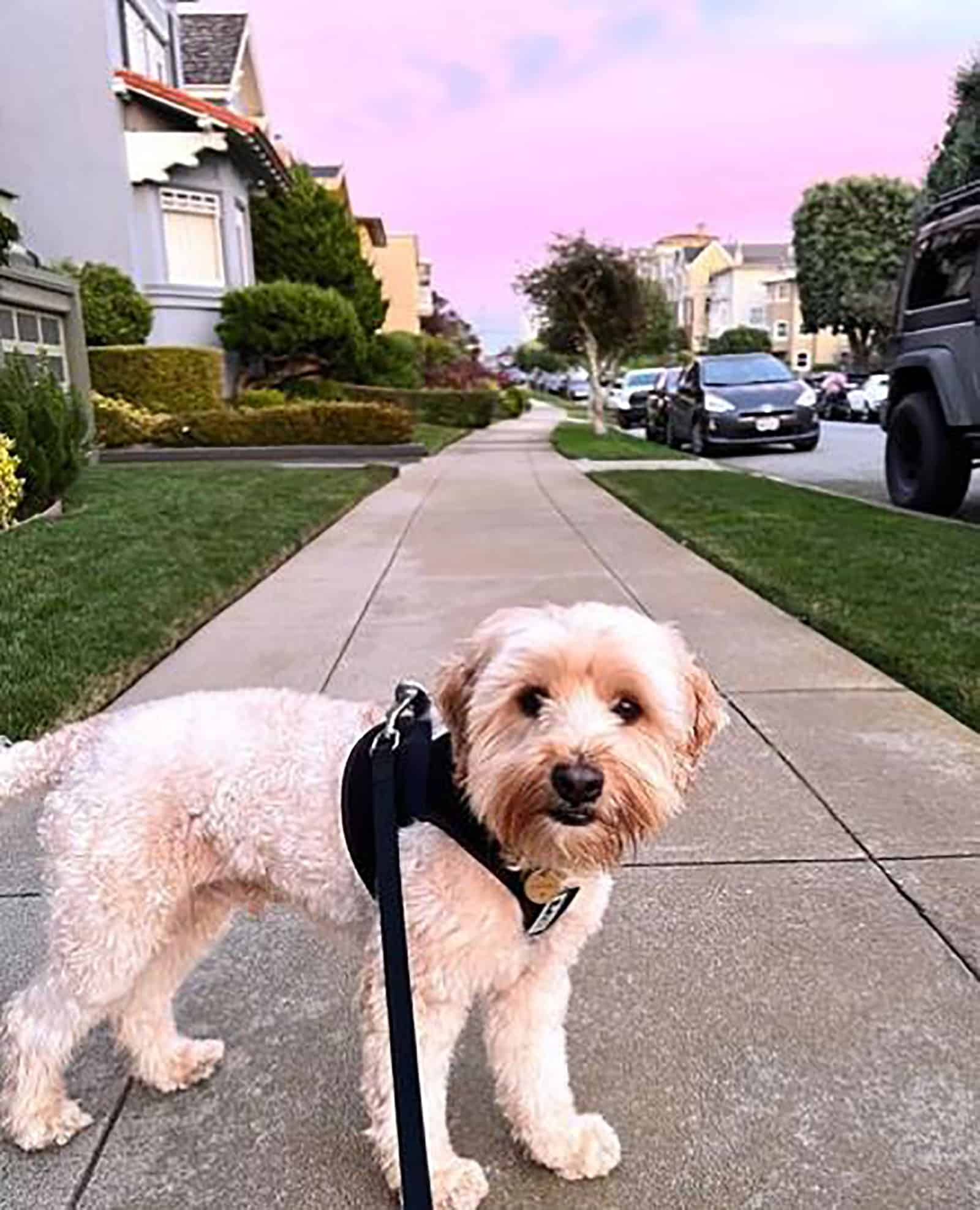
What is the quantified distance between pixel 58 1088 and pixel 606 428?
29049 mm

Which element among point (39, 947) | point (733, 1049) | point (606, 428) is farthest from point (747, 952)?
point (606, 428)

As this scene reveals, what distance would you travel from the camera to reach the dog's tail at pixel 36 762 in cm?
231

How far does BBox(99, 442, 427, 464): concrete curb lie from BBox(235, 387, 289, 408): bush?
2.71 metres

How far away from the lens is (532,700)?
1843mm

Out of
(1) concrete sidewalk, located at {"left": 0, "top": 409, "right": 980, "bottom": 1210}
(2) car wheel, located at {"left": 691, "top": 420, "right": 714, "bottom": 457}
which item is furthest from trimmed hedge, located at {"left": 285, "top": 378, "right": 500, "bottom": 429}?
(1) concrete sidewalk, located at {"left": 0, "top": 409, "right": 980, "bottom": 1210}

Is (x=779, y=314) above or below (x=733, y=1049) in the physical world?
above

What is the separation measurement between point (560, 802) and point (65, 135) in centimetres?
2437

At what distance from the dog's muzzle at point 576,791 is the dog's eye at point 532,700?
12 cm

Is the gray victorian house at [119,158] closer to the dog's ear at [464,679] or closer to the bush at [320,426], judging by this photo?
the bush at [320,426]

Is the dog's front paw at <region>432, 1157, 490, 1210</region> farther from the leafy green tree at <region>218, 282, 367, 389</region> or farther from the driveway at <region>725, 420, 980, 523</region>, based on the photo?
the leafy green tree at <region>218, 282, 367, 389</region>

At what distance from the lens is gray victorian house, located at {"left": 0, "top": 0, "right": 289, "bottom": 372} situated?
2175 cm

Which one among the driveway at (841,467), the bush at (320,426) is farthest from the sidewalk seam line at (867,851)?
the bush at (320,426)

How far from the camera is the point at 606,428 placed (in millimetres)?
30344

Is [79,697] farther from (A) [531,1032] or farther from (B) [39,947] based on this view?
(A) [531,1032]
